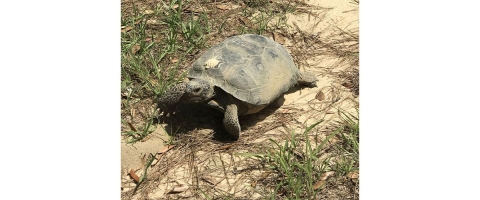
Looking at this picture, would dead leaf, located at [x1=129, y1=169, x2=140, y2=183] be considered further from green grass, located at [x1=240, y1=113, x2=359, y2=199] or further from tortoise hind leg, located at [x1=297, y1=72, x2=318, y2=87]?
tortoise hind leg, located at [x1=297, y1=72, x2=318, y2=87]

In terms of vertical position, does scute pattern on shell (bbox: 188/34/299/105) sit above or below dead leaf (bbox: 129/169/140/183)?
above

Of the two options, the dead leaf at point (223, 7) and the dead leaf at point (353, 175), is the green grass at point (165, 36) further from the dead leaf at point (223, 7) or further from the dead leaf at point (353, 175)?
the dead leaf at point (353, 175)

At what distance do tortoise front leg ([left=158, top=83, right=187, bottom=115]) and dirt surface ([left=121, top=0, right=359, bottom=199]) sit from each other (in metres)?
0.13

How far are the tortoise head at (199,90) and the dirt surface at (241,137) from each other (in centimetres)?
34

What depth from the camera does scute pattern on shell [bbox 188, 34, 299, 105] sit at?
3.65m

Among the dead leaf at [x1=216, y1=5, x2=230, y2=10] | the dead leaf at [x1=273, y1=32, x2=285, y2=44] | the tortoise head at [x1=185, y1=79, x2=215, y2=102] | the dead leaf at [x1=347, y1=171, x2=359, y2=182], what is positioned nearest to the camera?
the dead leaf at [x1=347, y1=171, x2=359, y2=182]

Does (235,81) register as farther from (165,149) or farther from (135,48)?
(135,48)

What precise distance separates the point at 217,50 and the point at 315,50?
135cm

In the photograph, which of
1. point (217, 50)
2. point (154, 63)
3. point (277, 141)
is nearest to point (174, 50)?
point (154, 63)

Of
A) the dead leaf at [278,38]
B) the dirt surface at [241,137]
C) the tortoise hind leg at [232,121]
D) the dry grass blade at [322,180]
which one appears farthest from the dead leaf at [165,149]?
the dead leaf at [278,38]

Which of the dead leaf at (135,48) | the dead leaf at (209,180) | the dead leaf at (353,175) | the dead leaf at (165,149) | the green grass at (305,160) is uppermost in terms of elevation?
the dead leaf at (135,48)

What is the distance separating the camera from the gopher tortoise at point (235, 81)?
11.9ft

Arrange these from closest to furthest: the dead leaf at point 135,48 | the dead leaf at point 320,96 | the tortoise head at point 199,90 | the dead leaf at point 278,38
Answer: the tortoise head at point 199,90 < the dead leaf at point 320,96 < the dead leaf at point 135,48 < the dead leaf at point 278,38

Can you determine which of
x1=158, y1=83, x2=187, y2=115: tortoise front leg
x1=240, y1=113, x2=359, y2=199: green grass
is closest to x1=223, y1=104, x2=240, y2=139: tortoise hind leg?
x1=240, y1=113, x2=359, y2=199: green grass
